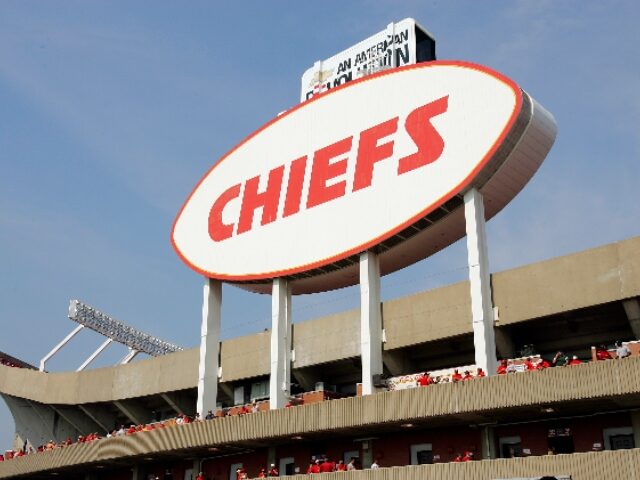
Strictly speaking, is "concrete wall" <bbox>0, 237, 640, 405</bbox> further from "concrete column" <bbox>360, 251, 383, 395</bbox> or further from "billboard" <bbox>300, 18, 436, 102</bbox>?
"billboard" <bbox>300, 18, 436, 102</bbox>

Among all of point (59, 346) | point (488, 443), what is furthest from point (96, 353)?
point (488, 443)

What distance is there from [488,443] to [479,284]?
22.5 feet

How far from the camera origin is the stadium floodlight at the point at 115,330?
258 ft

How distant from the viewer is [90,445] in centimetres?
5162

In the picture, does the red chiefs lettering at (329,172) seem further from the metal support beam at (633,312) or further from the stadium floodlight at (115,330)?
the stadium floodlight at (115,330)

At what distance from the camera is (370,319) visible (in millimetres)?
39906

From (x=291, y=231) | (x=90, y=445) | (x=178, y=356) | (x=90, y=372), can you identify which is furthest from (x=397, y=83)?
(x=90, y=372)

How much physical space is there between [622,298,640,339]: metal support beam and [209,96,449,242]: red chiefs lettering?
1046 cm

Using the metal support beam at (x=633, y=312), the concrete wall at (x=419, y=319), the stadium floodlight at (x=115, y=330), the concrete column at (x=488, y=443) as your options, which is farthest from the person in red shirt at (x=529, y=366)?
the stadium floodlight at (x=115, y=330)

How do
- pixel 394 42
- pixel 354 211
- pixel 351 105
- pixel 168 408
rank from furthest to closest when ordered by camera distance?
pixel 168 408
pixel 394 42
pixel 351 105
pixel 354 211

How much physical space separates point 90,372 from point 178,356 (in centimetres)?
1055

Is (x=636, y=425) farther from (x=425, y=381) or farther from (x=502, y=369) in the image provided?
(x=425, y=381)

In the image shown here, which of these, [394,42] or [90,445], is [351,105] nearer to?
[394,42]

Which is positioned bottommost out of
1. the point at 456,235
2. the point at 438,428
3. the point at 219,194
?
the point at 438,428
